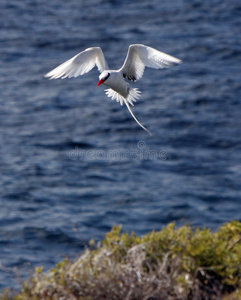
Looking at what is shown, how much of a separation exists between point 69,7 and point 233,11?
20.9ft

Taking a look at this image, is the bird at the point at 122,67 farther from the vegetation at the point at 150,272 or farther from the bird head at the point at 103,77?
the vegetation at the point at 150,272

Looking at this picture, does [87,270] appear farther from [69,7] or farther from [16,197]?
[69,7]

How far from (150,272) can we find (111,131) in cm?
1255

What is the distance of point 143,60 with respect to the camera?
761 cm

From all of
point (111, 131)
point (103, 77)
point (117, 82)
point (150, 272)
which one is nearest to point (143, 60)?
point (117, 82)

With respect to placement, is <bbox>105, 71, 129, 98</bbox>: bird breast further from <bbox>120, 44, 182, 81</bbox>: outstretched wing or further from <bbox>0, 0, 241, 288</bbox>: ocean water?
<bbox>0, 0, 241, 288</bbox>: ocean water

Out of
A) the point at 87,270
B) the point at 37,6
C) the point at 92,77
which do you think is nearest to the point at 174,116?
the point at 92,77

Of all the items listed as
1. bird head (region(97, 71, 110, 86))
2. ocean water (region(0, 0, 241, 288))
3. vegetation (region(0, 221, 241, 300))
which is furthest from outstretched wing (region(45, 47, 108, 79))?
ocean water (region(0, 0, 241, 288))

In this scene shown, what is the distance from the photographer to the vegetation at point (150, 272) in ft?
17.4

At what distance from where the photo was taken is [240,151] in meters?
16.6

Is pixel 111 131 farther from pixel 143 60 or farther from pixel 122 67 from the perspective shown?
pixel 143 60

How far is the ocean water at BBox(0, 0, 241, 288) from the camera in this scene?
14.7m

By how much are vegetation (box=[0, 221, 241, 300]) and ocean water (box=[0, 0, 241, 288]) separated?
5900 millimetres

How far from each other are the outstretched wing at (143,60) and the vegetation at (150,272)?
2.18 meters
